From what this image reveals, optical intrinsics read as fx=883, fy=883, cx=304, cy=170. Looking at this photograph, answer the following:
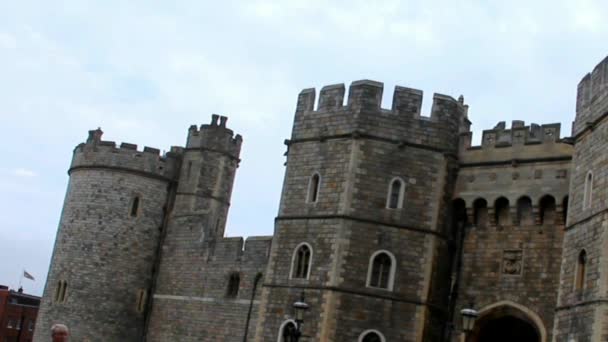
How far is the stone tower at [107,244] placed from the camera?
31.8m

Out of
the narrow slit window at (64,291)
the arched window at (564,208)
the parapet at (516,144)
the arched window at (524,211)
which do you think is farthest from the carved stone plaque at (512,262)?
the narrow slit window at (64,291)

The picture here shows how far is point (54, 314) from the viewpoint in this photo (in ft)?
106

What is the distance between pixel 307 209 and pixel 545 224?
605 cm

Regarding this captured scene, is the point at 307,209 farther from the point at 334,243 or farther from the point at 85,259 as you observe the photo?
the point at 85,259

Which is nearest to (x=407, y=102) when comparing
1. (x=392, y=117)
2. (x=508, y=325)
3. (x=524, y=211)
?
(x=392, y=117)

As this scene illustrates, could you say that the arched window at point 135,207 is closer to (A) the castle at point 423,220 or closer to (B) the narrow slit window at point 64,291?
(B) the narrow slit window at point 64,291

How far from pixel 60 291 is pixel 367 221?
14.9m

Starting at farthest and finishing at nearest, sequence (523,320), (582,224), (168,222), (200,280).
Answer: (168,222), (200,280), (523,320), (582,224)

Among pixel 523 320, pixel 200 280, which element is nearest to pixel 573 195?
pixel 523 320

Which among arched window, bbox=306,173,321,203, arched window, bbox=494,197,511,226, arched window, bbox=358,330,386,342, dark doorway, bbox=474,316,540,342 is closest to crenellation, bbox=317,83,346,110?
arched window, bbox=306,173,321,203

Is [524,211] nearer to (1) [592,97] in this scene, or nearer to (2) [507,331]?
(2) [507,331]

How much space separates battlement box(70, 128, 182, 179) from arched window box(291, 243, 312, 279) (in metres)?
11.8

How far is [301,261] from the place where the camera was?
903 inches

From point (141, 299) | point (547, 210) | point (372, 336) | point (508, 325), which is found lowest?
point (372, 336)
